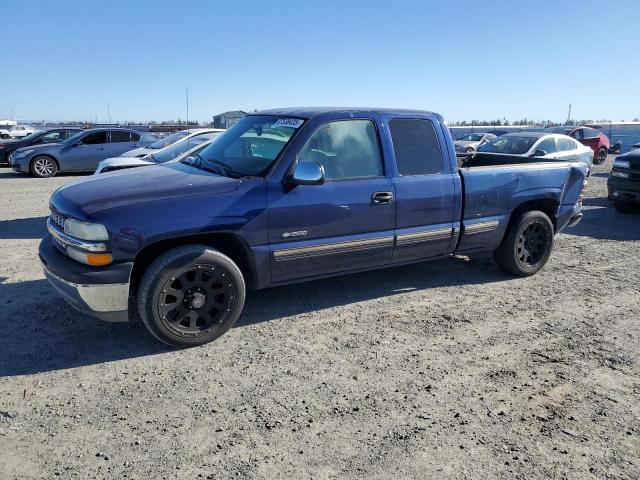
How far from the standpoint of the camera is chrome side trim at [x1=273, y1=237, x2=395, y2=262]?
13.9ft

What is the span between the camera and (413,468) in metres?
2.65

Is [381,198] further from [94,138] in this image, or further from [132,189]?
[94,138]

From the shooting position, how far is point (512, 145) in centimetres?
1295

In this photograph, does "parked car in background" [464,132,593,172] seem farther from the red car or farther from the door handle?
the red car

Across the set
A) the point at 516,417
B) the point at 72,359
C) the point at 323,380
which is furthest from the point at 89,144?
the point at 516,417

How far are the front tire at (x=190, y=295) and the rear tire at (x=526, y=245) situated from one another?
127 inches

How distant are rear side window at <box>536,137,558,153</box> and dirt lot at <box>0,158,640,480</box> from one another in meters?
8.13

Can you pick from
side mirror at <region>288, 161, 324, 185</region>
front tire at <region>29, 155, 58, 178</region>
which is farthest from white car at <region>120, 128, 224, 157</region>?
side mirror at <region>288, 161, 324, 185</region>

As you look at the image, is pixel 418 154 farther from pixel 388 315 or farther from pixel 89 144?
pixel 89 144

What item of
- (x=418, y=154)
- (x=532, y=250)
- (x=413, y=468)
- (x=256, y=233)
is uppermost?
(x=418, y=154)

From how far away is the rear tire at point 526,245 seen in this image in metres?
5.67

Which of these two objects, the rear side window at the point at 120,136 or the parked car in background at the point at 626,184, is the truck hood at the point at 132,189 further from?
the rear side window at the point at 120,136

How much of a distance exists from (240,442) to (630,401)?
2.56 metres

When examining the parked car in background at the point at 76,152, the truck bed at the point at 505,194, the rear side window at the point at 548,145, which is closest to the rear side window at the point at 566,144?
the rear side window at the point at 548,145
